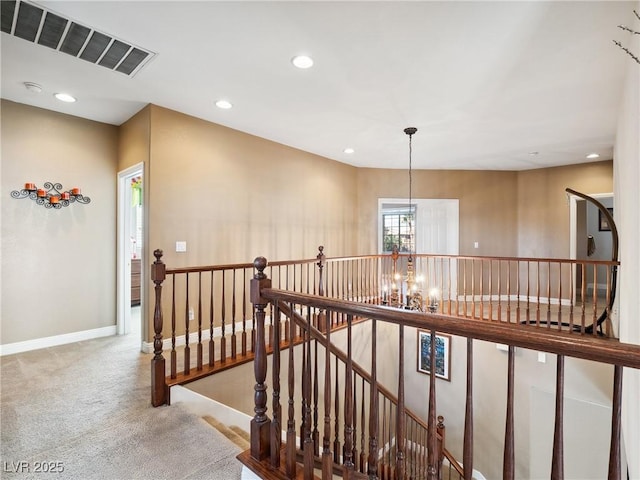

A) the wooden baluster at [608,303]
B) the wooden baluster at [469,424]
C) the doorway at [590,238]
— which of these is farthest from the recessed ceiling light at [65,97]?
the doorway at [590,238]

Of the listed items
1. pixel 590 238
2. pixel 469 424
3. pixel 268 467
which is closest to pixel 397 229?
pixel 590 238

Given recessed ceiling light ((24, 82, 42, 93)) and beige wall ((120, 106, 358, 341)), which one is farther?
beige wall ((120, 106, 358, 341))

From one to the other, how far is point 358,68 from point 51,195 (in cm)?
357

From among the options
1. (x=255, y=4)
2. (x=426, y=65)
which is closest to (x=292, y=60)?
(x=255, y=4)

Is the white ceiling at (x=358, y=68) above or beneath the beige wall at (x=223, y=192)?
above

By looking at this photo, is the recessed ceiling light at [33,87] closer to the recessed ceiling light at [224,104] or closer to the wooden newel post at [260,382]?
the recessed ceiling light at [224,104]

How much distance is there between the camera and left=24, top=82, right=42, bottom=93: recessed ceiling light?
2.90 metres

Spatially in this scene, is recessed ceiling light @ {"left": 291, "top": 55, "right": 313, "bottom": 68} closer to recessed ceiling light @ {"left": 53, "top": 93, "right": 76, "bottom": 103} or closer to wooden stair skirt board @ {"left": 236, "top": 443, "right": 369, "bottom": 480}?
recessed ceiling light @ {"left": 53, "top": 93, "right": 76, "bottom": 103}

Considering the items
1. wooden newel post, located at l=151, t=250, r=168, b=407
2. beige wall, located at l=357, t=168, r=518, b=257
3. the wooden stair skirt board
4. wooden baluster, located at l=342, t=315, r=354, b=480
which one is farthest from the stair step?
beige wall, located at l=357, t=168, r=518, b=257

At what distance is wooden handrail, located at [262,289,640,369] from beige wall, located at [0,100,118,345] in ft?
12.5

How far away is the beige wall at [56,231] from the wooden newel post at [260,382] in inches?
124

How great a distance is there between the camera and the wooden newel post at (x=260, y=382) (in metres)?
1.67

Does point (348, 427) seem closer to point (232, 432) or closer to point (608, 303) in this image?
point (232, 432)

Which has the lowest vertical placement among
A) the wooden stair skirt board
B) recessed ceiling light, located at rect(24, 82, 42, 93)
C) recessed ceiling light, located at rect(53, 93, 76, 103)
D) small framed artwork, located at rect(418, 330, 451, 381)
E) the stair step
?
small framed artwork, located at rect(418, 330, 451, 381)
